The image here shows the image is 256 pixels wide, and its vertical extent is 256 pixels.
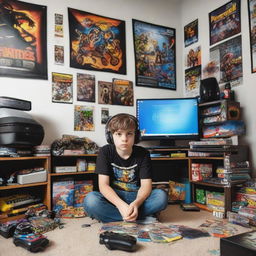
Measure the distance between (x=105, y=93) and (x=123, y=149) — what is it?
1.03 metres

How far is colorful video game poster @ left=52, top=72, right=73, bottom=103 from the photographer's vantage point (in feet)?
7.35

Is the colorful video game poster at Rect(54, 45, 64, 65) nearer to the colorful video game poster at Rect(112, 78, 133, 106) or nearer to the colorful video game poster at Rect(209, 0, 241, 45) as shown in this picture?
the colorful video game poster at Rect(112, 78, 133, 106)

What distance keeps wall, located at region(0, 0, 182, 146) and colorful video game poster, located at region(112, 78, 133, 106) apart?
0.17 feet

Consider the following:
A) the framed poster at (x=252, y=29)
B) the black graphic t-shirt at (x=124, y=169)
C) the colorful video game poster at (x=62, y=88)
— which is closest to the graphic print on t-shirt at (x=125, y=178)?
the black graphic t-shirt at (x=124, y=169)

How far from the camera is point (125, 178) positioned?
1666 mm

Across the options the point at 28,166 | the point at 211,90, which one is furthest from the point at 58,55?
the point at 211,90

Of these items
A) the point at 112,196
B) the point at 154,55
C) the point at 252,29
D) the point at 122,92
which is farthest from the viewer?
the point at 154,55

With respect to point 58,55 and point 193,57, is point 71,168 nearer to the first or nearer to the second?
point 58,55

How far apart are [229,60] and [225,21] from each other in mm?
404

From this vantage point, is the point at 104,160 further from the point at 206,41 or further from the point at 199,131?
the point at 206,41

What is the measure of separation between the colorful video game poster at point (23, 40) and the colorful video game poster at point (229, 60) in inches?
66.1

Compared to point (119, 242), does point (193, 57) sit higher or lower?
higher

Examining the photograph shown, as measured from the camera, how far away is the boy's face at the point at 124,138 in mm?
1539

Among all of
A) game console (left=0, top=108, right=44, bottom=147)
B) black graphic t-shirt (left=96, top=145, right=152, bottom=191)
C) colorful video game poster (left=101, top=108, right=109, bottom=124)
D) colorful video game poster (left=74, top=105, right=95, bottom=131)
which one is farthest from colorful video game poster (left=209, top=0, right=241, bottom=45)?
game console (left=0, top=108, right=44, bottom=147)
